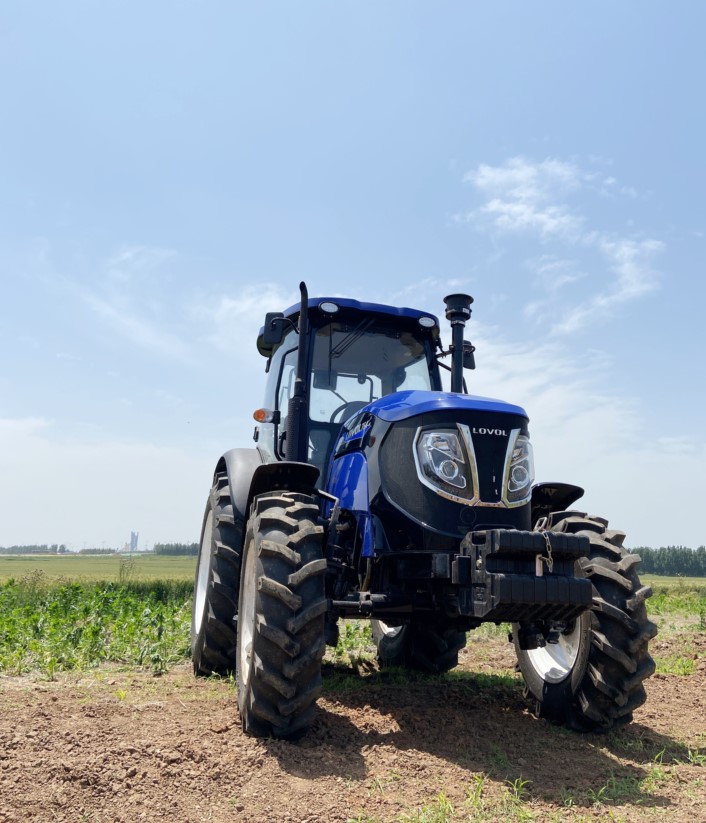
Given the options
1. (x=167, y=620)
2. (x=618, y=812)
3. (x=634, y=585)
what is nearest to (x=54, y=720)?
(x=618, y=812)

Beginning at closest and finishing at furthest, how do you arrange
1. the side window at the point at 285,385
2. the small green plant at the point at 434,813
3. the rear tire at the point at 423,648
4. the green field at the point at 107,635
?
1. the small green plant at the point at 434,813
2. the side window at the point at 285,385
3. the rear tire at the point at 423,648
4. the green field at the point at 107,635

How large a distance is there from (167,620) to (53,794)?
6.23m

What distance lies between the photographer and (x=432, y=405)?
15.9ft

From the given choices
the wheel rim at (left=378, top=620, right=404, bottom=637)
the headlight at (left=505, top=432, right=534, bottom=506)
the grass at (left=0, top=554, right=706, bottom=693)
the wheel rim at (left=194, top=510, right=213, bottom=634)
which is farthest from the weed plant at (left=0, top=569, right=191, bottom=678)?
the headlight at (left=505, top=432, right=534, bottom=506)

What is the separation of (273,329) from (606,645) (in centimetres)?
321

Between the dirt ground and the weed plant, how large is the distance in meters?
1.59

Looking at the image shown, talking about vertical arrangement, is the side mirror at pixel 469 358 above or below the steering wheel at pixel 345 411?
above

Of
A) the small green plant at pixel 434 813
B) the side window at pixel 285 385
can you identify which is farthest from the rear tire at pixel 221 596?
the small green plant at pixel 434 813

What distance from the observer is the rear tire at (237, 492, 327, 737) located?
13.4 feet

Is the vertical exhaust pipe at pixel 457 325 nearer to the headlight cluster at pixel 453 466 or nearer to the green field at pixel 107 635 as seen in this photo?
the headlight cluster at pixel 453 466

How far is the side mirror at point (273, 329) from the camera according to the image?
18.7 ft

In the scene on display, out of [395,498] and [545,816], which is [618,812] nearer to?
[545,816]

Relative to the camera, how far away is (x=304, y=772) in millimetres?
3814

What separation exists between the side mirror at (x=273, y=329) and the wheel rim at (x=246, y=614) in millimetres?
1565
